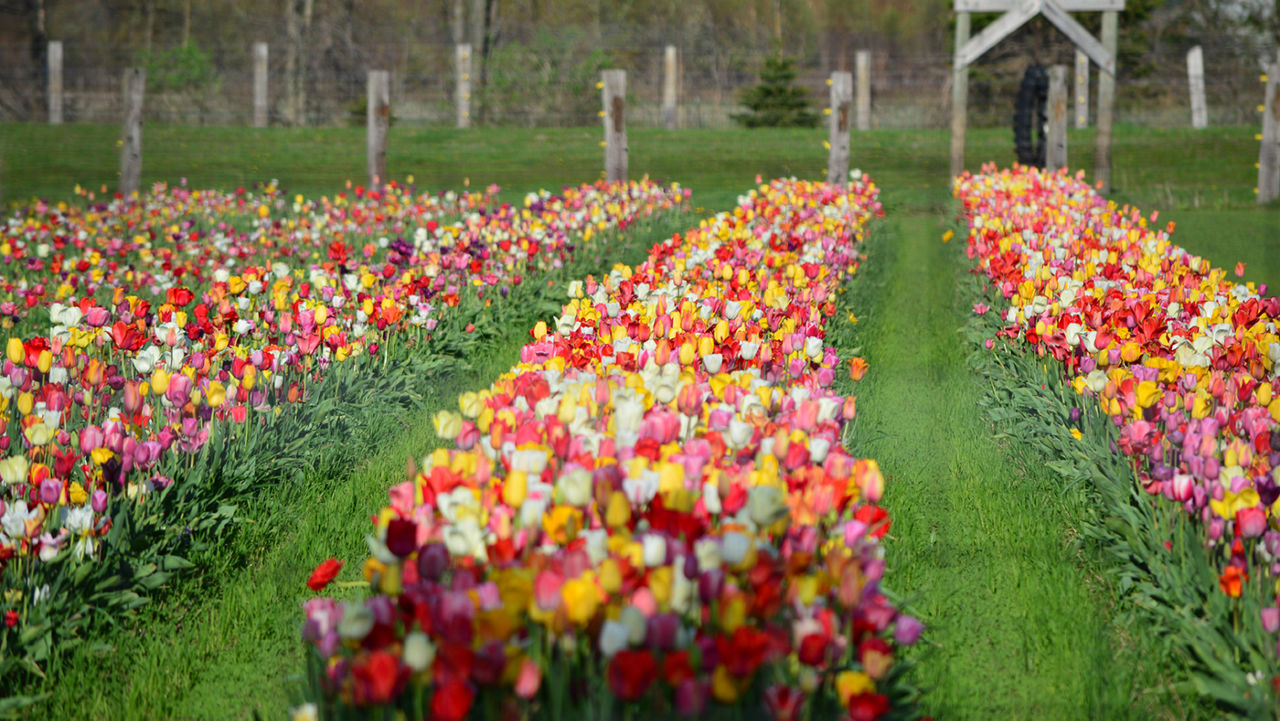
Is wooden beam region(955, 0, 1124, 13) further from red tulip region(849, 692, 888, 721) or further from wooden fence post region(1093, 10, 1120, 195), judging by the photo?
red tulip region(849, 692, 888, 721)

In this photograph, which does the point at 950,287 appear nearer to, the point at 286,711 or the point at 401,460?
the point at 401,460

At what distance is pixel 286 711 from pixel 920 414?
3453 mm

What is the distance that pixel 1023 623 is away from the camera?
3.20 meters

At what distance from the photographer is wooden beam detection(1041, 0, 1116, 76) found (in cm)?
1517

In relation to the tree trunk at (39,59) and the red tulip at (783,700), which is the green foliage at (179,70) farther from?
the red tulip at (783,700)

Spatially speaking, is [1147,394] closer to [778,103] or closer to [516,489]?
[516,489]

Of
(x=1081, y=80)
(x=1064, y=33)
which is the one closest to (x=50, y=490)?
(x=1064, y=33)

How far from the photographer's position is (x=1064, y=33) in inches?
595

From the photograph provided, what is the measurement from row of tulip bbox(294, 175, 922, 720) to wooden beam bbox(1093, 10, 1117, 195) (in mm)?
14281

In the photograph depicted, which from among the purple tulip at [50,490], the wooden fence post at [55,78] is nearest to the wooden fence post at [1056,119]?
the purple tulip at [50,490]

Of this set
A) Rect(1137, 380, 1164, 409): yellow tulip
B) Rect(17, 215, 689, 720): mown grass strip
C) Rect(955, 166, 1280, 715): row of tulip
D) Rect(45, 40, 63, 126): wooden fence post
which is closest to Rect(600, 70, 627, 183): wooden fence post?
Rect(955, 166, 1280, 715): row of tulip

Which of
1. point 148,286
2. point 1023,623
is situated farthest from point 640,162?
point 1023,623

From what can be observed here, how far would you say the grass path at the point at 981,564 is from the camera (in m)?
2.85

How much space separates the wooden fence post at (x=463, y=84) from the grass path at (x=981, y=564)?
21.1m
